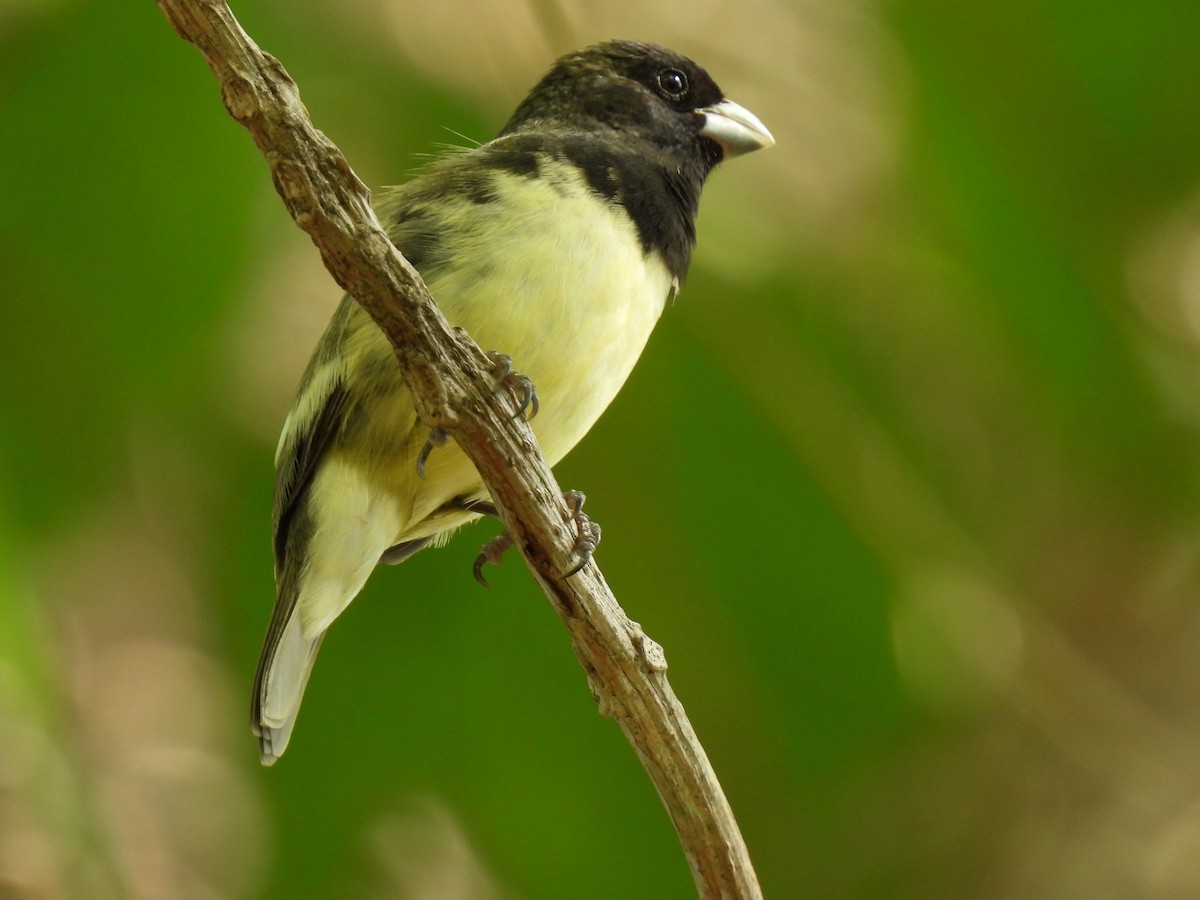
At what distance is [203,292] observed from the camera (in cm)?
260

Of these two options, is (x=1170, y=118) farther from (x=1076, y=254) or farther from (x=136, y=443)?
(x=136, y=443)

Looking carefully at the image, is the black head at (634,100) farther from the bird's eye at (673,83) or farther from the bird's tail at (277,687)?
the bird's tail at (277,687)

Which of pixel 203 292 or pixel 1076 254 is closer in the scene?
pixel 203 292

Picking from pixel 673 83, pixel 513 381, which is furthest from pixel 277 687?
pixel 673 83

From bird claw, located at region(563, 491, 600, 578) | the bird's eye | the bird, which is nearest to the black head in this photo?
the bird's eye

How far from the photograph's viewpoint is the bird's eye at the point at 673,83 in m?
2.64

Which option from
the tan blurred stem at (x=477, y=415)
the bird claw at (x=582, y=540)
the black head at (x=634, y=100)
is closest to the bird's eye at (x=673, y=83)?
the black head at (x=634, y=100)

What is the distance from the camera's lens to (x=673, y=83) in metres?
2.65

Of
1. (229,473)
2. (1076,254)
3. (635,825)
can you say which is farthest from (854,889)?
(229,473)

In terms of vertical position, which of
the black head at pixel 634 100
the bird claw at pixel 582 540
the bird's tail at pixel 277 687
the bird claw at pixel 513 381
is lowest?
the bird's tail at pixel 277 687

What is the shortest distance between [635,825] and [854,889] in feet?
1.63

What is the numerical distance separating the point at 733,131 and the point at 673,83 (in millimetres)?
162

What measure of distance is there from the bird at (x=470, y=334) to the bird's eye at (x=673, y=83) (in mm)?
314

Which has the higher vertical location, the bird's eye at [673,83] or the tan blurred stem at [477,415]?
the bird's eye at [673,83]
